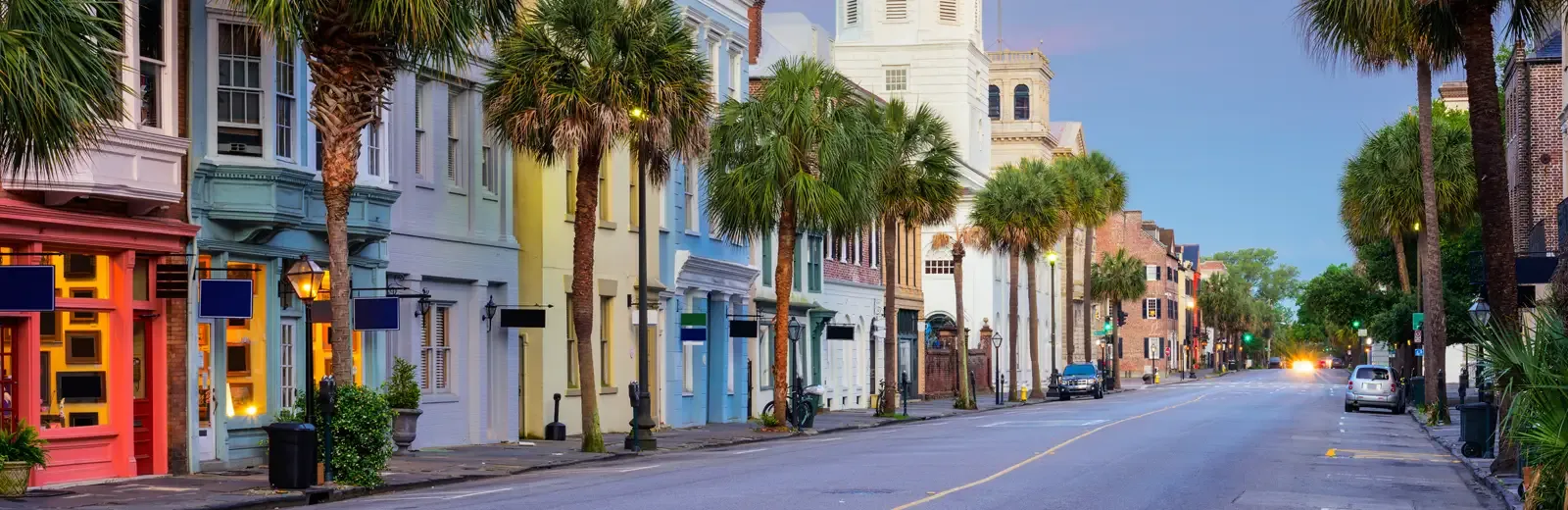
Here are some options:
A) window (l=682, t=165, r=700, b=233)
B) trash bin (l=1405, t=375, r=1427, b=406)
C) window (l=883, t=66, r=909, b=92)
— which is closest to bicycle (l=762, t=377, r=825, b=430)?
window (l=682, t=165, r=700, b=233)

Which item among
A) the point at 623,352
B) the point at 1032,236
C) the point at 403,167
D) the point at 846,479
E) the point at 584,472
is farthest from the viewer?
the point at 1032,236

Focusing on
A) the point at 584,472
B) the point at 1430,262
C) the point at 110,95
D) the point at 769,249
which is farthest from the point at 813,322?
the point at 110,95

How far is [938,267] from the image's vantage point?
82.2m

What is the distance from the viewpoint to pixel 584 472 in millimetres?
24969

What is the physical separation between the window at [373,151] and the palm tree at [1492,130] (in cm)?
1571

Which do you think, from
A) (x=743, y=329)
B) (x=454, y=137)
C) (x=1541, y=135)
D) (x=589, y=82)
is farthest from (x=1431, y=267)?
(x=454, y=137)

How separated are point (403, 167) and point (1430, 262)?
27902 millimetres

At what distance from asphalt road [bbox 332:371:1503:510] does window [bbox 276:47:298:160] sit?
5863 millimetres

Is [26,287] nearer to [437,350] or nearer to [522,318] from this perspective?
[437,350]

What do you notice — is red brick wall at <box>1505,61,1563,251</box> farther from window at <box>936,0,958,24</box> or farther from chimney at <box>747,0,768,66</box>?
window at <box>936,0,958,24</box>

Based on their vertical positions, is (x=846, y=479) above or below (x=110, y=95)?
below

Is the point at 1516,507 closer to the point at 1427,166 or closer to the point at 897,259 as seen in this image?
the point at 1427,166

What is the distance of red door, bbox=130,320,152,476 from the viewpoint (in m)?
23.1

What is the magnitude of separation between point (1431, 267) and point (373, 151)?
95.2 ft
